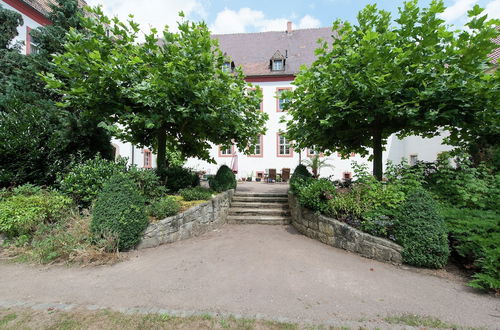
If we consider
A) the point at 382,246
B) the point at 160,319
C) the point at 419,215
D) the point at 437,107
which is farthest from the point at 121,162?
the point at 437,107

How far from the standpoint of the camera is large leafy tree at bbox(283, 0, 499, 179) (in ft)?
14.8

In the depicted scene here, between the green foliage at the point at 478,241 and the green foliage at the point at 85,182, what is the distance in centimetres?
659

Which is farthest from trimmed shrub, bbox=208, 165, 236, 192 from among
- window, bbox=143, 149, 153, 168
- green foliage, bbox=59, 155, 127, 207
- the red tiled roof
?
window, bbox=143, 149, 153, 168

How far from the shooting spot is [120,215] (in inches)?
170

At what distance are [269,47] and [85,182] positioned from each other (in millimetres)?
20392

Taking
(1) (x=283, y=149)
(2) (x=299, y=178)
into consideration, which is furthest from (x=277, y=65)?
(2) (x=299, y=178)

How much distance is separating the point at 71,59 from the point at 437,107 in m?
8.39

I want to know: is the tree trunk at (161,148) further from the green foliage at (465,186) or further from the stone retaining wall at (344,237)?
the green foliage at (465,186)

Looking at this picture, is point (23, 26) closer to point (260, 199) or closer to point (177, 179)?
point (177, 179)

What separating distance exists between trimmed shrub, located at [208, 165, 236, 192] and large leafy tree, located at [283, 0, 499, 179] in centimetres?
382

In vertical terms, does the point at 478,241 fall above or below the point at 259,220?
above

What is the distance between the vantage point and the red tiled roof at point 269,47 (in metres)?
19.2

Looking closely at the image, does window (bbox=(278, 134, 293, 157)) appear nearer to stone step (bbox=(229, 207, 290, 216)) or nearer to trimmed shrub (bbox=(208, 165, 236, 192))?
trimmed shrub (bbox=(208, 165, 236, 192))

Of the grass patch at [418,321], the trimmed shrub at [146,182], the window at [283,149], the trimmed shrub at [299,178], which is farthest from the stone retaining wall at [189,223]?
the window at [283,149]
